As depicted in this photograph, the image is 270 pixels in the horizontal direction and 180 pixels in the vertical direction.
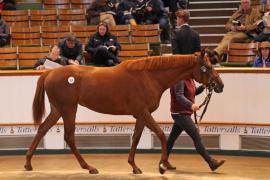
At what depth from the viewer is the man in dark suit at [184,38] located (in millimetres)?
10419

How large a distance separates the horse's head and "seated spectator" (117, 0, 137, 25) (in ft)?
19.6

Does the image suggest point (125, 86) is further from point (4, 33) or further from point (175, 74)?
point (4, 33)

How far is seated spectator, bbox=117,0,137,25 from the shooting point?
15.5 m

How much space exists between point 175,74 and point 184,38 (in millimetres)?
1030

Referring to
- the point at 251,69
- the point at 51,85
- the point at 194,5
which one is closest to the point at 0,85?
the point at 51,85

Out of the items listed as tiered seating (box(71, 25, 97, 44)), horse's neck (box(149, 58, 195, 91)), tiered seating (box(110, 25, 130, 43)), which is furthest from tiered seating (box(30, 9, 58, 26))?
horse's neck (box(149, 58, 195, 91))

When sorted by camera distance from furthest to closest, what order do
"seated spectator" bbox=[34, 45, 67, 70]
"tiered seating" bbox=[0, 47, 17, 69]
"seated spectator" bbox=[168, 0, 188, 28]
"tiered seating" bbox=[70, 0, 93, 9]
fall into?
"tiered seating" bbox=[70, 0, 93, 9] → "seated spectator" bbox=[168, 0, 188, 28] → "tiered seating" bbox=[0, 47, 17, 69] → "seated spectator" bbox=[34, 45, 67, 70]

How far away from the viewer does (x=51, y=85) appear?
9883 millimetres

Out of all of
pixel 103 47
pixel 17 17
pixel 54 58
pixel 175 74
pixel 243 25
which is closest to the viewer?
pixel 175 74

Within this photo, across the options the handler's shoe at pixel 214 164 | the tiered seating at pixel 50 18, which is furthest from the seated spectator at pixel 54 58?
the tiered seating at pixel 50 18

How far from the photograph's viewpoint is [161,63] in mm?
9664

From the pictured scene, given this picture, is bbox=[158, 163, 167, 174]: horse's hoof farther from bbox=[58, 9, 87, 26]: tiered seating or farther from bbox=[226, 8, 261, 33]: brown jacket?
bbox=[58, 9, 87, 26]: tiered seating

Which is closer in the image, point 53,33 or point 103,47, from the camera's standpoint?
point 103,47

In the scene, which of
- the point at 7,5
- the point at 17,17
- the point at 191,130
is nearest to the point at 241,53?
the point at 191,130
